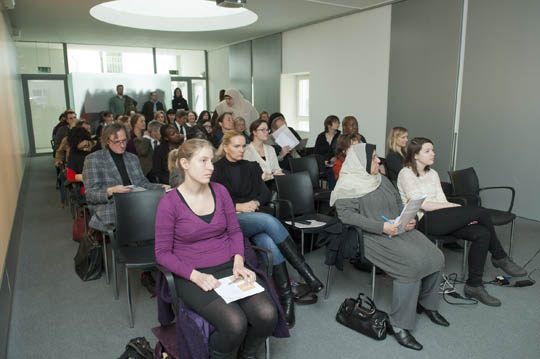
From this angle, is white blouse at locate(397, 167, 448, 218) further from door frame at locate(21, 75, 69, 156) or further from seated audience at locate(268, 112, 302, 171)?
door frame at locate(21, 75, 69, 156)

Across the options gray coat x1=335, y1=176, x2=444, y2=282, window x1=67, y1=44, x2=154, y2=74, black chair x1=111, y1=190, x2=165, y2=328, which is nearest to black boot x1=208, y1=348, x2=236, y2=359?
black chair x1=111, y1=190, x2=165, y2=328

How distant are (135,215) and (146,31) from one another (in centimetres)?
802

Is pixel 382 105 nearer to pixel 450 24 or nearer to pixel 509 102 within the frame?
pixel 450 24

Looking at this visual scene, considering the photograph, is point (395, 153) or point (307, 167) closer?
point (395, 153)

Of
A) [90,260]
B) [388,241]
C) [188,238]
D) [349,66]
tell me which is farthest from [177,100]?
[188,238]

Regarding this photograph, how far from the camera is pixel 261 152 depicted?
489cm

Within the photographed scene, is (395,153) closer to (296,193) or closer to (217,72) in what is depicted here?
(296,193)

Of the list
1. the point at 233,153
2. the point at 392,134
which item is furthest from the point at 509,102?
the point at 233,153

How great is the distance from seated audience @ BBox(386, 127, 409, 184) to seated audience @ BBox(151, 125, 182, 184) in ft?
8.27

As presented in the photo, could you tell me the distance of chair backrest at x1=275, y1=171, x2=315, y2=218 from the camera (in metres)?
3.96

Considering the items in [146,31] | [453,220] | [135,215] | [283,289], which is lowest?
[283,289]

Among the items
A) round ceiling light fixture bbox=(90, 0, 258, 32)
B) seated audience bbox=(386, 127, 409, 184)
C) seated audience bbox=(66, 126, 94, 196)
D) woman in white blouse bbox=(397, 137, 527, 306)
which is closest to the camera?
woman in white blouse bbox=(397, 137, 527, 306)

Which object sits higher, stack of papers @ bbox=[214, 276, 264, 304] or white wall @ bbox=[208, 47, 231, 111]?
white wall @ bbox=[208, 47, 231, 111]

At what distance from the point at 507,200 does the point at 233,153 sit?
168 inches
